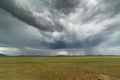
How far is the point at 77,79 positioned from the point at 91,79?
2651mm

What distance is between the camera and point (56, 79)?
872 inches

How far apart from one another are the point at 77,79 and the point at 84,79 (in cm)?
134

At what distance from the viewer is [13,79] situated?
69.6 feet

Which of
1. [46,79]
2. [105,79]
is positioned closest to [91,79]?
[105,79]

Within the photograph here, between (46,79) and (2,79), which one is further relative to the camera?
(46,79)

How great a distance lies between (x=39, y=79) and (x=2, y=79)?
6613 mm

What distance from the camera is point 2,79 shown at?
20953mm

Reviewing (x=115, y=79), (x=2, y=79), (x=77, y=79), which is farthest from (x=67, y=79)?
(x=2, y=79)

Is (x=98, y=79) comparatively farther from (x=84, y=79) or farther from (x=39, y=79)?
(x=39, y=79)

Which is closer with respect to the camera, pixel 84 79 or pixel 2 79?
pixel 2 79

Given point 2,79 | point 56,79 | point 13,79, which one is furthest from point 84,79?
point 2,79

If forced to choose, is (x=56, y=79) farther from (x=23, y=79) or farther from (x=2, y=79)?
(x=2, y=79)

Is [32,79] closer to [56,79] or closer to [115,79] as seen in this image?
[56,79]

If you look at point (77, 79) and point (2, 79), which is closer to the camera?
point (2, 79)
